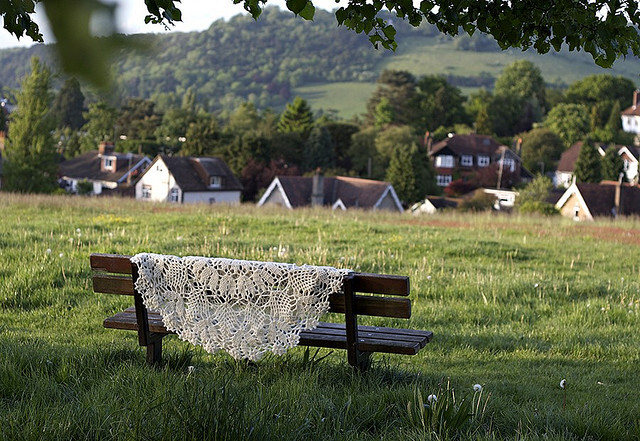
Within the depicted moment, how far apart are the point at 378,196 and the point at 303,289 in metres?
45.2

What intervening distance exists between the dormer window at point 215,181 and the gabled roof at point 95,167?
11942mm

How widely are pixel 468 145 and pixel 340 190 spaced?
4382cm

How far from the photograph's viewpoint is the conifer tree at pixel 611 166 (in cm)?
7325

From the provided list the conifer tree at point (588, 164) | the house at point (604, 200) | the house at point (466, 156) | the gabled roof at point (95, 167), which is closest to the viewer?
the house at point (604, 200)

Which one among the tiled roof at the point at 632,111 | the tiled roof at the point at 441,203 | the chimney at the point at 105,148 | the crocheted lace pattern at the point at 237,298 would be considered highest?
the tiled roof at the point at 632,111

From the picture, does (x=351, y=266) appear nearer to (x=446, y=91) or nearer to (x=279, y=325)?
(x=279, y=325)

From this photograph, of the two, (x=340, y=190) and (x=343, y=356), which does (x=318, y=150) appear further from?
(x=343, y=356)

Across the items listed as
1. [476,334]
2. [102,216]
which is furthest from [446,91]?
[476,334]

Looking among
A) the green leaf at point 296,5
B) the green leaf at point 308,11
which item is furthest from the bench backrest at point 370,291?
the green leaf at point 296,5

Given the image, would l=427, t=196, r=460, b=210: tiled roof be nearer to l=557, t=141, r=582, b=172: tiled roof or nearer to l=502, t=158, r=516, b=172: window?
l=502, t=158, r=516, b=172: window

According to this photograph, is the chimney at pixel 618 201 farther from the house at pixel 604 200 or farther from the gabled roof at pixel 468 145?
the gabled roof at pixel 468 145

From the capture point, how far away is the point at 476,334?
7324 mm

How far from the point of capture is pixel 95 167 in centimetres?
6781

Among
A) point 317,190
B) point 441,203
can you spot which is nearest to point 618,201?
point 441,203
